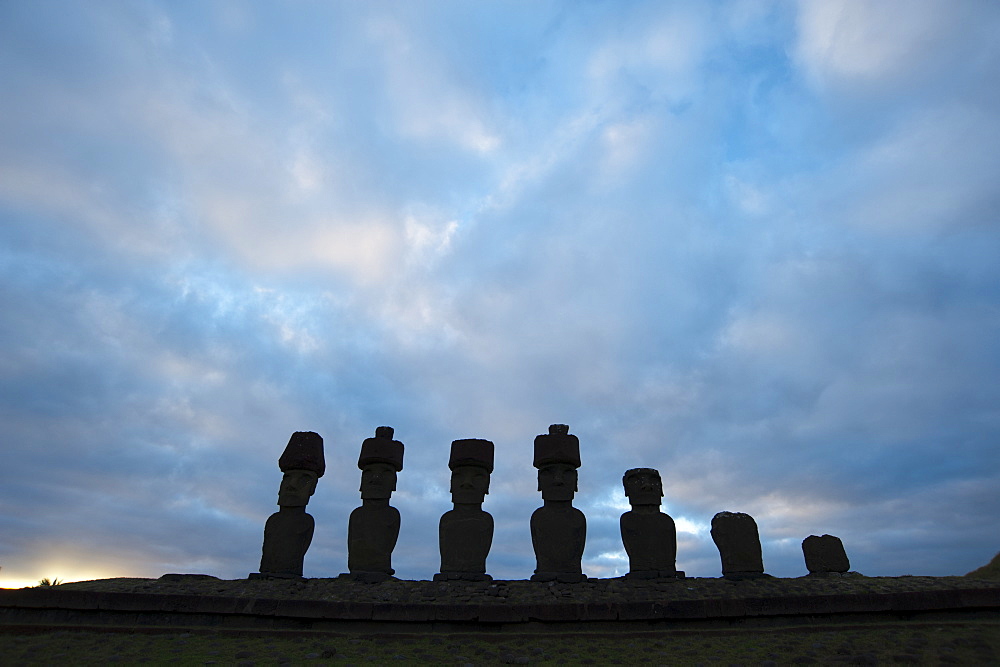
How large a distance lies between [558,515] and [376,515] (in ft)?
14.6

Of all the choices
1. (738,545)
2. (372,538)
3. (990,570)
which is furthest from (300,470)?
(990,570)

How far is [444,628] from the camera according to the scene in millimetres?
10328

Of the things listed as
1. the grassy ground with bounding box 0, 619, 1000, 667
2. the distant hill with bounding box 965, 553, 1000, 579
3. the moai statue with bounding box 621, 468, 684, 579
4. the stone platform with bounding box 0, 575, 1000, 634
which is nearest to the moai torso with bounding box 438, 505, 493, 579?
the moai statue with bounding box 621, 468, 684, 579

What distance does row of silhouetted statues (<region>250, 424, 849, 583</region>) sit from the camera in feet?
47.5

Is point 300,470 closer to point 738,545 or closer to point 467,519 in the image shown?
point 467,519

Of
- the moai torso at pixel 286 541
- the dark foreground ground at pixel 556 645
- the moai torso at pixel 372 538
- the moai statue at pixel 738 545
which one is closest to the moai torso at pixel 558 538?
the moai statue at pixel 738 545

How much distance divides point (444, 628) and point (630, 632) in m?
2.97

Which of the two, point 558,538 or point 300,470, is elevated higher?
point 300,470

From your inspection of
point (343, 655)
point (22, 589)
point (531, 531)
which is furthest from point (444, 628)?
point (22, 589)

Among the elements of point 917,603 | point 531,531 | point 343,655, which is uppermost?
point 531,531

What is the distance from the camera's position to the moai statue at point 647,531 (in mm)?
14508

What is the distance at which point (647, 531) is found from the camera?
48.6 ft

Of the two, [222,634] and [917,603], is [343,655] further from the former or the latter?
[917,603]

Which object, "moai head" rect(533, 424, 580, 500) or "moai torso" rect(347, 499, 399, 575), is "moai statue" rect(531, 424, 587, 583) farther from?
"moai torso" rect(347, 499, 399, 575)
